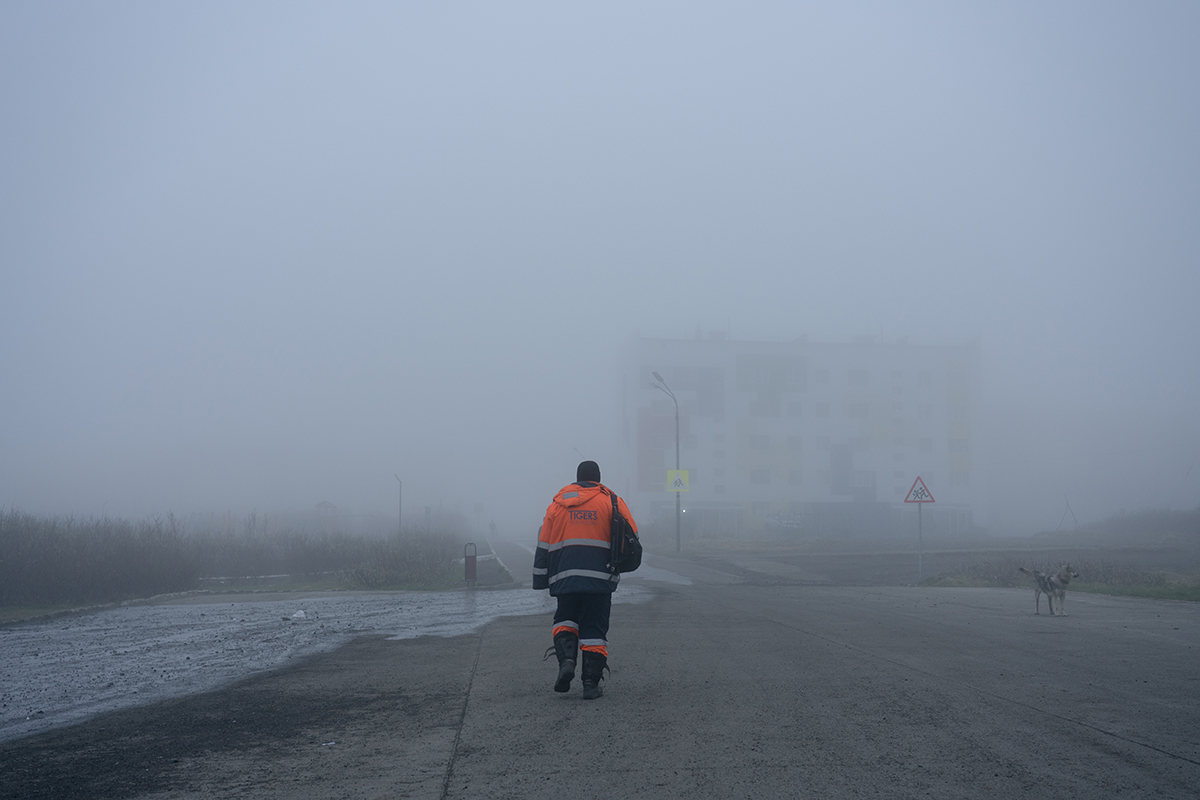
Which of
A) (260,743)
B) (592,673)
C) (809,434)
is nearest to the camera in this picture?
(260,743)

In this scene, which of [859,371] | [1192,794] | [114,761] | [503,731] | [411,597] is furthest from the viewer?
[859,371]

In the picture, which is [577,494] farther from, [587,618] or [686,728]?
[686,728]

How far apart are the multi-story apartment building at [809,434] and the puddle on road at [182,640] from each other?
1586 inches

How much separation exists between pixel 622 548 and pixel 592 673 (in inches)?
38.7

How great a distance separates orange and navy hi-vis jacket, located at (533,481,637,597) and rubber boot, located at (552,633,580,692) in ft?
1.20

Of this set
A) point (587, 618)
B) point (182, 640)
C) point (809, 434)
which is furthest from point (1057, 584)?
point (809, 434)

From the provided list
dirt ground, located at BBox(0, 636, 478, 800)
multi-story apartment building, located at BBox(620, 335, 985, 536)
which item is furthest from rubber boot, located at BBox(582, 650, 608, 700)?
multi-story apartment building, located at BBox(620, 335, 985, 536)

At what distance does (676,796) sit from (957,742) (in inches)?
79.4

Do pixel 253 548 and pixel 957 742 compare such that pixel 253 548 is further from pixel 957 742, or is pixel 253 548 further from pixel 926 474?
pixel 926 474

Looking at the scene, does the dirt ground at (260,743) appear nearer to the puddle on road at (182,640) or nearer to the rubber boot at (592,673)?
the puddle on road at (182,640)

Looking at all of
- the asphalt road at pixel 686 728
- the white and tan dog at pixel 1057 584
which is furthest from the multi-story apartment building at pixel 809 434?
the asphalt road at pixel 686 728

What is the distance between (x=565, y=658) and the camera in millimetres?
6699

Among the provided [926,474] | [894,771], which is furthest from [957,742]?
[926,474]

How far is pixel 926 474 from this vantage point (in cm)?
6125
